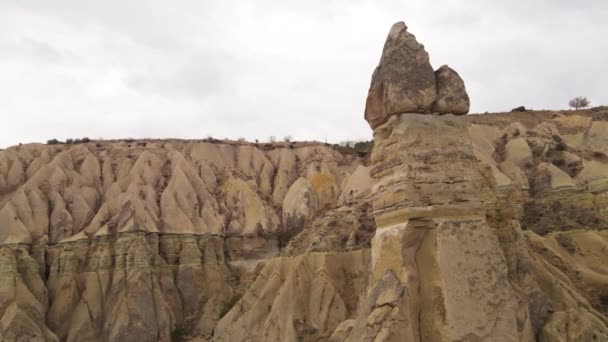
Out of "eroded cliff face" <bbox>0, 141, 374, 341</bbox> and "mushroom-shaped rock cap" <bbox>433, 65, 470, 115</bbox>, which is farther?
"eroded cliff face" <bbox>0, 141, 374, 341</bbox>

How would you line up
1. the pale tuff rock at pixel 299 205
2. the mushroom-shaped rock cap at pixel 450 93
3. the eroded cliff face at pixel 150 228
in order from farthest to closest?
the pale tuff rock at pixel 299 205
the eroded cliff face at pixel 150 228
the mushroom-shaped rock cap at pixel 450 93

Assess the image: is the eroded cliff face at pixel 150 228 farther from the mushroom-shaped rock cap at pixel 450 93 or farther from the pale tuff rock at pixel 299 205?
the mushroom-shaped rock cap at pixel 450 93

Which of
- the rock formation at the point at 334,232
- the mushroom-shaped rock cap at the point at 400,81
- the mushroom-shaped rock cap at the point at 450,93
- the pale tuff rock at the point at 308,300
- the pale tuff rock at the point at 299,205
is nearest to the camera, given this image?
the rock formation at the point at 334,232

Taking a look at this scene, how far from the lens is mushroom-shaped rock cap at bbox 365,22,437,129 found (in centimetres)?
1096

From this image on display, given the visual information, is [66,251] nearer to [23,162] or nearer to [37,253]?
[37,253]

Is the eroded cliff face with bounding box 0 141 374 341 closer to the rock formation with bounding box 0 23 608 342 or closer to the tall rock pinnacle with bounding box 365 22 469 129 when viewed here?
the rock formation with bounding box 0 23 608 342

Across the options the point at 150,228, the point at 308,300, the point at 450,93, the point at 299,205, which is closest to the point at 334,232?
the point at 308,300

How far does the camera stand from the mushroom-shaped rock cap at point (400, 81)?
36.0 feet

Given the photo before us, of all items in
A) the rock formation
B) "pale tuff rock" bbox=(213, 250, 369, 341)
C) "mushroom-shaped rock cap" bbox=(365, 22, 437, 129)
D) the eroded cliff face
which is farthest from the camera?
the eroded cliff face

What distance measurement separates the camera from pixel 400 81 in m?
11.1

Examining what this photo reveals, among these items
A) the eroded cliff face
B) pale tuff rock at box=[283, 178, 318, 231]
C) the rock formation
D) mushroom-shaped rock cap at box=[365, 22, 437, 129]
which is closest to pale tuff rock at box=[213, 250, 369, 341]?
the rock formation

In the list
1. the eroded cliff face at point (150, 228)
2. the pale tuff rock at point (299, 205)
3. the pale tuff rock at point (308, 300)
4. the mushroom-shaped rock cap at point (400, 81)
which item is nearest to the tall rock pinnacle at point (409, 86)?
the mushroom-shaped rock cap at point (400, 81)

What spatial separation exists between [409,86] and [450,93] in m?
0.79

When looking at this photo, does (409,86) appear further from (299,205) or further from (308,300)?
(299,205)
